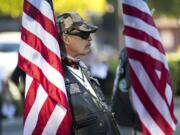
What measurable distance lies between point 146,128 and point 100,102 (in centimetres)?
→ 200

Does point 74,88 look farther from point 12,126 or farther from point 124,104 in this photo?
point 12,126

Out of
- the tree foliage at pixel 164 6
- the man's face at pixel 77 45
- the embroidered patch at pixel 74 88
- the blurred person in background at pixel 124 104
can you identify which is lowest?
the tree foliage at pixel 164 6

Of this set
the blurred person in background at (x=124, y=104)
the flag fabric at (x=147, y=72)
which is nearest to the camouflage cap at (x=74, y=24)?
the flag fabric at (x=147, y=72)

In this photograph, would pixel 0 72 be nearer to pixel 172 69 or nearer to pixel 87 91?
pixel 172 69

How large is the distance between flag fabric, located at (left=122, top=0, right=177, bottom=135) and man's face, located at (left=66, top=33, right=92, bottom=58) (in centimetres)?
211

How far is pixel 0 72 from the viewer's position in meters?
17.3

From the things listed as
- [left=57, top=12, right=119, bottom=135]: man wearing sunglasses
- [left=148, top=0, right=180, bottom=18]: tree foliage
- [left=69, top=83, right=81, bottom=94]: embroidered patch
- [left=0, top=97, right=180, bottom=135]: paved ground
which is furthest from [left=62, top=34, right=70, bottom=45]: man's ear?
[left=148, top=0, right=180, bottom=18]: tree foliage

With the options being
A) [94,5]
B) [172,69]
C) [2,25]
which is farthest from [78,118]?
[2,25]

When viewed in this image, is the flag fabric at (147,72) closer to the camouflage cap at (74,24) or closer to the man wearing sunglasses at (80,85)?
the man wearing sunglasses at (80,85)

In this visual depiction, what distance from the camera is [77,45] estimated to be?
18.4ft

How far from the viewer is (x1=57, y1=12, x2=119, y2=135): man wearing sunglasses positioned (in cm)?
547

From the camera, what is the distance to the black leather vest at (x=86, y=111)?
5.45 metres

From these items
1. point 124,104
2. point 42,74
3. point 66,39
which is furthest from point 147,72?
point 42,74

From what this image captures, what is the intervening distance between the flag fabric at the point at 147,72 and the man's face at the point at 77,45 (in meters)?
2.11
